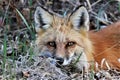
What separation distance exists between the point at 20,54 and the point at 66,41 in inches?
41.9

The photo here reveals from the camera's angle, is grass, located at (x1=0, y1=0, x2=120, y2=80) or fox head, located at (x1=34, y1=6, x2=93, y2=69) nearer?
grass, located at (x1=0, y1=0, x2=120, y2=80)

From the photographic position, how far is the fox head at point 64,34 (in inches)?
261

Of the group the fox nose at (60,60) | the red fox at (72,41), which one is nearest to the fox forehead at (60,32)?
the red fox at (72,41)

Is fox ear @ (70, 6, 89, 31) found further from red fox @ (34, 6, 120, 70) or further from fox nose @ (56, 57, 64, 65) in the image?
fox nose @ (56, 57, 64, 65)

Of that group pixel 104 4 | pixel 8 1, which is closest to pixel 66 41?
pixel 8 1

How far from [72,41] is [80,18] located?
0.43 metres

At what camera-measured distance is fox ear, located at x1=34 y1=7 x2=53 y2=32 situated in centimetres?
688

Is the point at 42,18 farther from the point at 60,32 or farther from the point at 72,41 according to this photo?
the point at 72,41

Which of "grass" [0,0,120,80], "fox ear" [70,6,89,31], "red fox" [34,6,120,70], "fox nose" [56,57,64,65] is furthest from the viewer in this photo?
"fox ear" [70,6,89,31]

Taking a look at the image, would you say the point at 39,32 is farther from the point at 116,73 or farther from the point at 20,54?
the point at 116,73

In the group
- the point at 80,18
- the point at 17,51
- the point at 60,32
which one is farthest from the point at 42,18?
the point at 17,51

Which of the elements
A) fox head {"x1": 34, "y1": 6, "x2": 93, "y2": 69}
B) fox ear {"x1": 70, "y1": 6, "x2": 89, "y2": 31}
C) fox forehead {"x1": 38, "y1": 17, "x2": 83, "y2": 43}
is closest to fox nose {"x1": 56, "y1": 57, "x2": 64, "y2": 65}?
fox head {"x1": 34, "y1": 6, "x2": 93, "y2": 69}

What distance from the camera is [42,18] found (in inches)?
274

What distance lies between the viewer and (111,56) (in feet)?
23.7
